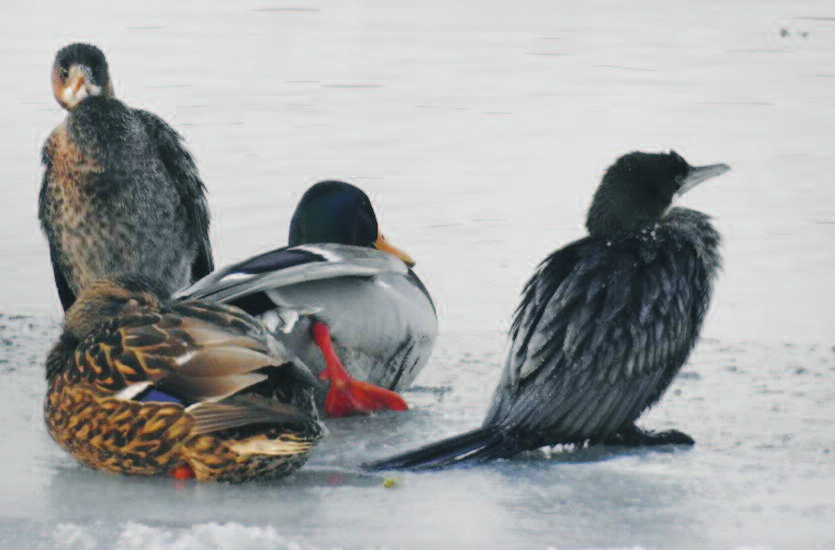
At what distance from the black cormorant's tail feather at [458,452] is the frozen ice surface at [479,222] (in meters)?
0.07

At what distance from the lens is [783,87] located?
12453 millimetres

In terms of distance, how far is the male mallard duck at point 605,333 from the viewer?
15.6 feet

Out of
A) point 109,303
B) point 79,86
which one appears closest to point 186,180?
point 79,86

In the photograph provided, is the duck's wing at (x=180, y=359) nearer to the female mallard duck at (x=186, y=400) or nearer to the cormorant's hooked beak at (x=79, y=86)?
the female mallard duck at (x=186, y=400)

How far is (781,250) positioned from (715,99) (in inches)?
170

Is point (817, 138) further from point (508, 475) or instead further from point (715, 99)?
point (508, 475)

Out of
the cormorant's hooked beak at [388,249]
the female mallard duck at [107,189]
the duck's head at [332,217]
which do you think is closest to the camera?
the duck's head at [332,217]

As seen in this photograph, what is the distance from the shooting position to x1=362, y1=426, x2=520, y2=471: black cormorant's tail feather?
15.1ft

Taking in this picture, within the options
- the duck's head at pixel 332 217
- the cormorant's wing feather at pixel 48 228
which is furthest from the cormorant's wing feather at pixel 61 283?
the duck's head at pixel 332 217

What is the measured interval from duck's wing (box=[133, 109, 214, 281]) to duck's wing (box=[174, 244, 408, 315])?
1.21 m

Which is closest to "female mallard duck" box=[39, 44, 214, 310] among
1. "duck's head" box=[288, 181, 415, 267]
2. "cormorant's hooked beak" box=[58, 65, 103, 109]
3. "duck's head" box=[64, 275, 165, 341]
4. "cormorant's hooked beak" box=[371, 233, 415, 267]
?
"cormorant's hooked beak" box=[58, 65, 103, 109]

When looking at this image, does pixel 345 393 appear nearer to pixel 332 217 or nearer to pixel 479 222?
pixel 332 217

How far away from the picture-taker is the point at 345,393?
528 centimetres

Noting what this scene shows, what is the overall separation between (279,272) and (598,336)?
1.04m
